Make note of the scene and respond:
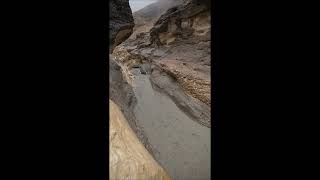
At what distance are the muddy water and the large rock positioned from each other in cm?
156

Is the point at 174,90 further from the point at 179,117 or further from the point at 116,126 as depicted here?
the point at 116,126

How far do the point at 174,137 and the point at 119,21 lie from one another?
7.69ft

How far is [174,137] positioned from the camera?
420 centimetres

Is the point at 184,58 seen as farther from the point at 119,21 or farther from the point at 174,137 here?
the point at 119,21

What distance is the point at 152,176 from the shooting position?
1366mm

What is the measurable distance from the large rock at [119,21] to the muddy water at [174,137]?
156 cm

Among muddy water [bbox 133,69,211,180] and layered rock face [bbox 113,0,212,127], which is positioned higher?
layered rock face [bbox 113,0,212,127]

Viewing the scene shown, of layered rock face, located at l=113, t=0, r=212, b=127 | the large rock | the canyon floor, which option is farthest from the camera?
layered rock face, located at l=113, t=0, r=212, b=127

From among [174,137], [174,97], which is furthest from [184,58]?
[174,137]

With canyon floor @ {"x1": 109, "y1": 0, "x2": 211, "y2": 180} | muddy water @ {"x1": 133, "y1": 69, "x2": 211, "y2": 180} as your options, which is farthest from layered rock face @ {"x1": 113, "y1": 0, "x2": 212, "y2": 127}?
muddy water @ {"x1": 133, "y1": 69, "x2": 211, "y2": 180}

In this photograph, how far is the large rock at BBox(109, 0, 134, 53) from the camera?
248 cm

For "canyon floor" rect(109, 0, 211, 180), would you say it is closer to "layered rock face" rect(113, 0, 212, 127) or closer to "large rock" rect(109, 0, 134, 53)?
"layered rock face" rect(113, 0, 212, 127)

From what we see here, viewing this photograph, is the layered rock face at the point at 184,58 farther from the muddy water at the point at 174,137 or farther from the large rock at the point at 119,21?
the large rock at the point at 119,21
